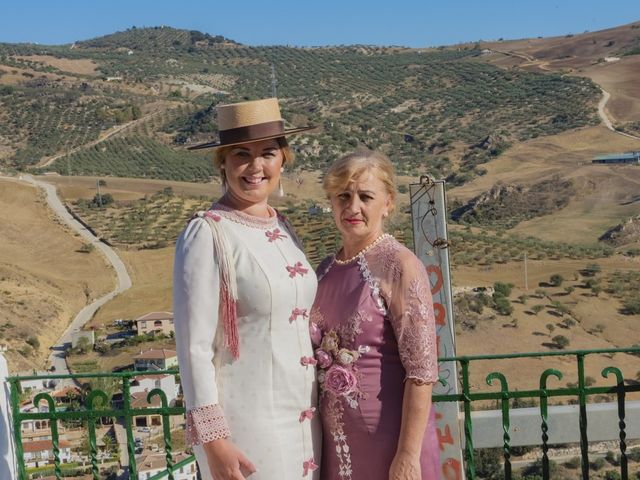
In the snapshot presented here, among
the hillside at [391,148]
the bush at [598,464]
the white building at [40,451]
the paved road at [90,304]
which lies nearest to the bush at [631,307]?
the hillside at [391,148]

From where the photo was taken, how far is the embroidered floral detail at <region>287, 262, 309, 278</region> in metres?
2.63

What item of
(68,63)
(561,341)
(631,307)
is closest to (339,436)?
(561,341)

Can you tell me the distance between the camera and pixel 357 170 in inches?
106

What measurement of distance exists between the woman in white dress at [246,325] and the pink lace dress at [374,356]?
8 cm

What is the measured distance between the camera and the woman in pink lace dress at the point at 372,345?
2.57 meters

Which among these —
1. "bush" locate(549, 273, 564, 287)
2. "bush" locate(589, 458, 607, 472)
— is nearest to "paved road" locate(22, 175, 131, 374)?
"bush" locate(589, 458, 607, 472)

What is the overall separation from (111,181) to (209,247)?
43748mm

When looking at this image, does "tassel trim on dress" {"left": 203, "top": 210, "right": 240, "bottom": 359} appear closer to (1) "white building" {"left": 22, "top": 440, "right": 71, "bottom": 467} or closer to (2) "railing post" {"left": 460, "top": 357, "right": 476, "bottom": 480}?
(2) "railing post" {"left": 460, "top": 357, "right": 476, "bottom": 480}

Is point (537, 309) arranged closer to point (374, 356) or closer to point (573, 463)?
point (573, 463)

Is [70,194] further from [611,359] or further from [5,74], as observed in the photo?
[5,74]

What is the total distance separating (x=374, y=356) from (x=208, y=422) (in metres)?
0.53

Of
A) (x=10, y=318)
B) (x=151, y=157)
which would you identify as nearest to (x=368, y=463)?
(x=10, y=318)

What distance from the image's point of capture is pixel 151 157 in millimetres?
55219

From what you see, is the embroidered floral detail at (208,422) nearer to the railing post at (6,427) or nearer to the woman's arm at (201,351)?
the woman's arm at (201,351)
